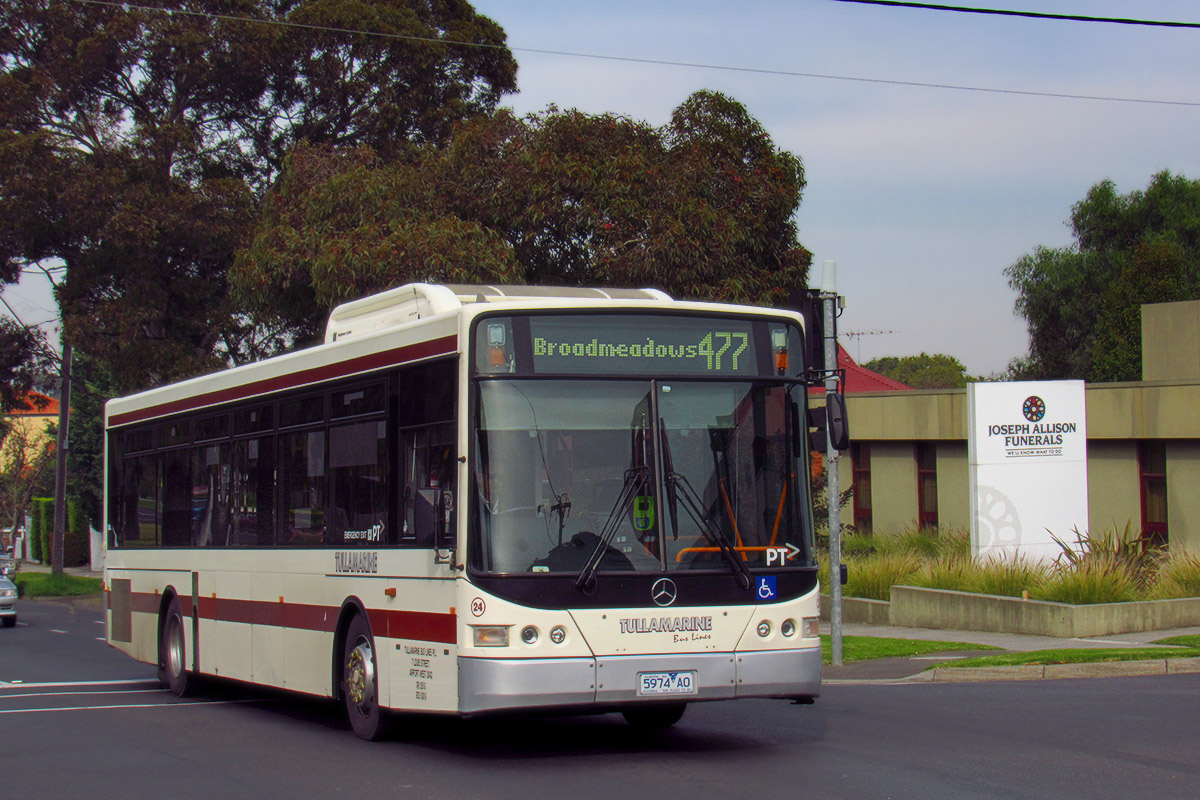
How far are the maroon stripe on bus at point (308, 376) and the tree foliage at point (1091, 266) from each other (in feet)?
157

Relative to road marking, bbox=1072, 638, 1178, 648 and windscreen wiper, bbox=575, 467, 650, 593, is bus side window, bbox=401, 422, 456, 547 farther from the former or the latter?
road marking, bbox=1072, 638, 1178, 648

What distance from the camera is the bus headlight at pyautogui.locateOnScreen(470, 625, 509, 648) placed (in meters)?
9.38

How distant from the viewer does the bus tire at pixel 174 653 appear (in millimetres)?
15703

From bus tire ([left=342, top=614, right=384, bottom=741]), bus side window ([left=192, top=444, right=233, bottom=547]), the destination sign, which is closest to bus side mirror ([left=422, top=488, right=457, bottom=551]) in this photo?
the destination sign

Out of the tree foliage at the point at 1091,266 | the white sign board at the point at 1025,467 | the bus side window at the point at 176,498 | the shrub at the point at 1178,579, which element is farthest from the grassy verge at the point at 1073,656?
the tree foliage at the point at 1091,266

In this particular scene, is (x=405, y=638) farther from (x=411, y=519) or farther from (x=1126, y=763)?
(x=1126, y=763)

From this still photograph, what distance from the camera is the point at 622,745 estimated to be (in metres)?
11.0

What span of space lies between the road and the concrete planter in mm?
4495

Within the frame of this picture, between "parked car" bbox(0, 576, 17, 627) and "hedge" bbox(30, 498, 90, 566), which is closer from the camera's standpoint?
"parked car" bbox(0, 576, 17, 627)

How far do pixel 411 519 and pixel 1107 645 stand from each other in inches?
443

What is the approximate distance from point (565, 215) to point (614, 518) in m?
16.3

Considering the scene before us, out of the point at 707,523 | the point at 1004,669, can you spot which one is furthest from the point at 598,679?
the point at 1004,669

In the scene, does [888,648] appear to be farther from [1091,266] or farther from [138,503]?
[1091,266]

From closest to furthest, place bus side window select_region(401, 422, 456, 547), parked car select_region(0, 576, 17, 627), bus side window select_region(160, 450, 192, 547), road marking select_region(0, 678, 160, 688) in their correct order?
bus side window select_region(401, 422, 456, 547) < bus side window select_region(160, 450, 192, 547) < road marking select_region(0, 678, 160, 688) < parked car select_region(0, 576, 17, 627)
